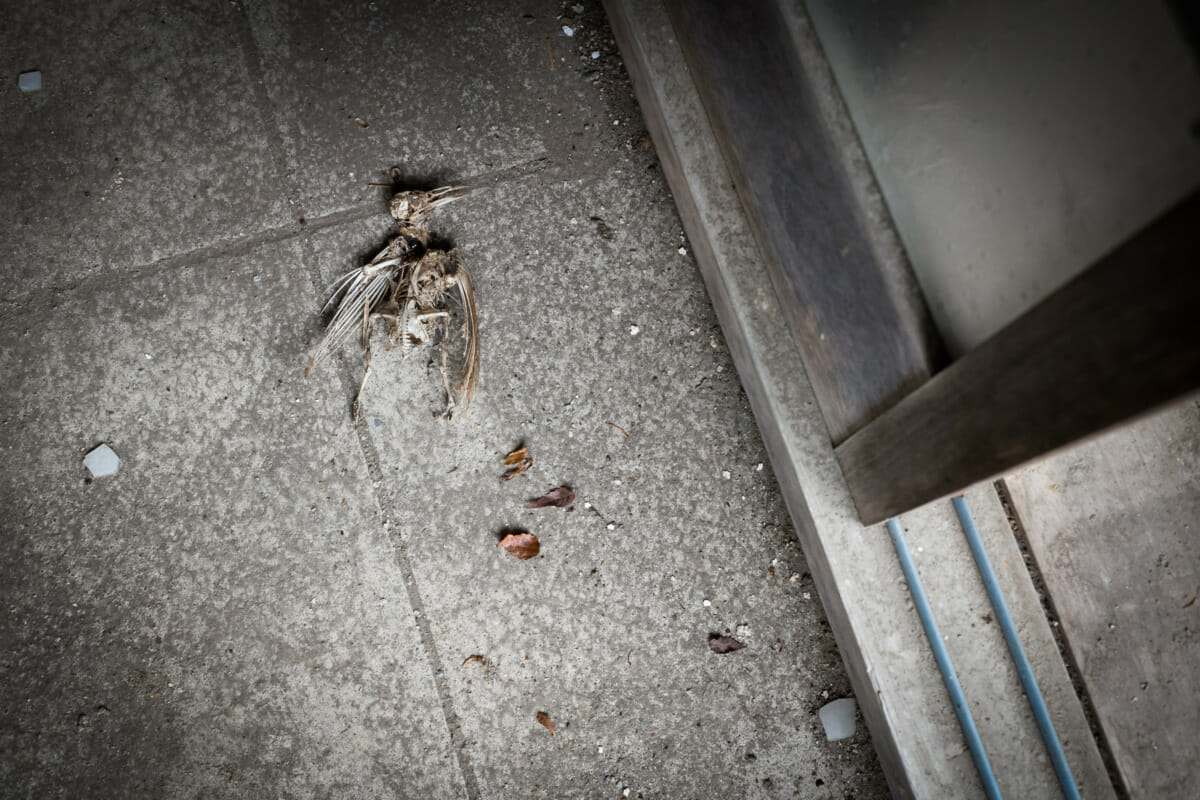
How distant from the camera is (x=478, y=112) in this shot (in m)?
2.07

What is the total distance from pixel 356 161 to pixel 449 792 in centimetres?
179

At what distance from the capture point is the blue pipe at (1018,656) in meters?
1.66

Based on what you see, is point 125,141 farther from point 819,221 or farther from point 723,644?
point 723,644

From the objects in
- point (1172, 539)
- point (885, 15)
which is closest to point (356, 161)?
point (885, 15)

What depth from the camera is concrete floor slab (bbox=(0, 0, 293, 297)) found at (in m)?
2.03

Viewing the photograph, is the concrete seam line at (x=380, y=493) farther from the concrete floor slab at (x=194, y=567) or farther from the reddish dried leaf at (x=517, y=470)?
the reddish dried leaf at (x=517, y=470)

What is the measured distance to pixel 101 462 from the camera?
1965 millimetres

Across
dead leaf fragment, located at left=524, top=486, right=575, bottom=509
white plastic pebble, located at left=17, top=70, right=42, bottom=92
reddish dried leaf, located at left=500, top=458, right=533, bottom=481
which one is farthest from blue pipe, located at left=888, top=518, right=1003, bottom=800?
white plastic pebble, located at left=17, top=70, right=42, bottom=92

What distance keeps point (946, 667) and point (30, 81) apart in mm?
2995

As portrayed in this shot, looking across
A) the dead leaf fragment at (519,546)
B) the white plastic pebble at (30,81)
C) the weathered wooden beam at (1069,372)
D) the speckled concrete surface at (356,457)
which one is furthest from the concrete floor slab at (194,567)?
the weathered wooden beam at (1069,372)

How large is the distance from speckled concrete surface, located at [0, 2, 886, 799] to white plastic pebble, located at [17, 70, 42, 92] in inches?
1.1

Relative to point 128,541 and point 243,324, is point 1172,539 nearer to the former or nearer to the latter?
point 243,324

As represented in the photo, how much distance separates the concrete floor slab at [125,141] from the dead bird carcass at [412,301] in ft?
1.12

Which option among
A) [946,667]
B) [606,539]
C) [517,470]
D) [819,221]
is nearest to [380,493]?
[517,470]
